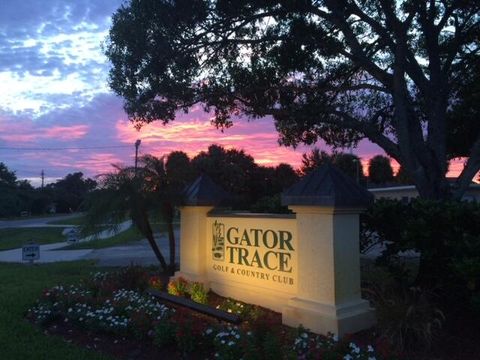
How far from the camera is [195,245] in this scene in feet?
28.4

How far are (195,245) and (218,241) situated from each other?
1.51 ft

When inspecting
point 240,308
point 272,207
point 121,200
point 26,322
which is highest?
point 121,200

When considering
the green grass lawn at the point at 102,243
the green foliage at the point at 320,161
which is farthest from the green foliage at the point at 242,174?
the green grass lawn at the point at 102,243

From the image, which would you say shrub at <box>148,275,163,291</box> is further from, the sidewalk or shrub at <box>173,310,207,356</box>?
the sidewalk

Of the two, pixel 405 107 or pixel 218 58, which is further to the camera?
pixel 218 58

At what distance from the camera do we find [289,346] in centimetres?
518

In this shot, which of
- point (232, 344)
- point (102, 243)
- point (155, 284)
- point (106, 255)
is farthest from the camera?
point (102, 243)

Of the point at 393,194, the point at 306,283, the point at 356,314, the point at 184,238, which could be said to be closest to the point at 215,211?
the point at 184,238

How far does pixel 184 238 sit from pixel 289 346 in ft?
13.4

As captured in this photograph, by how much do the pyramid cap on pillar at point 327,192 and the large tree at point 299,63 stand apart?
3.45 m

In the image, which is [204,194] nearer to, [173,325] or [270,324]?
[173,325]

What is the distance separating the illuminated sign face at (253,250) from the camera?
7051 mm

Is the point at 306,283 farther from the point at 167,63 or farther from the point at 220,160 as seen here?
the point at 220,160

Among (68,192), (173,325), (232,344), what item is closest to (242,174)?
(173,325)
